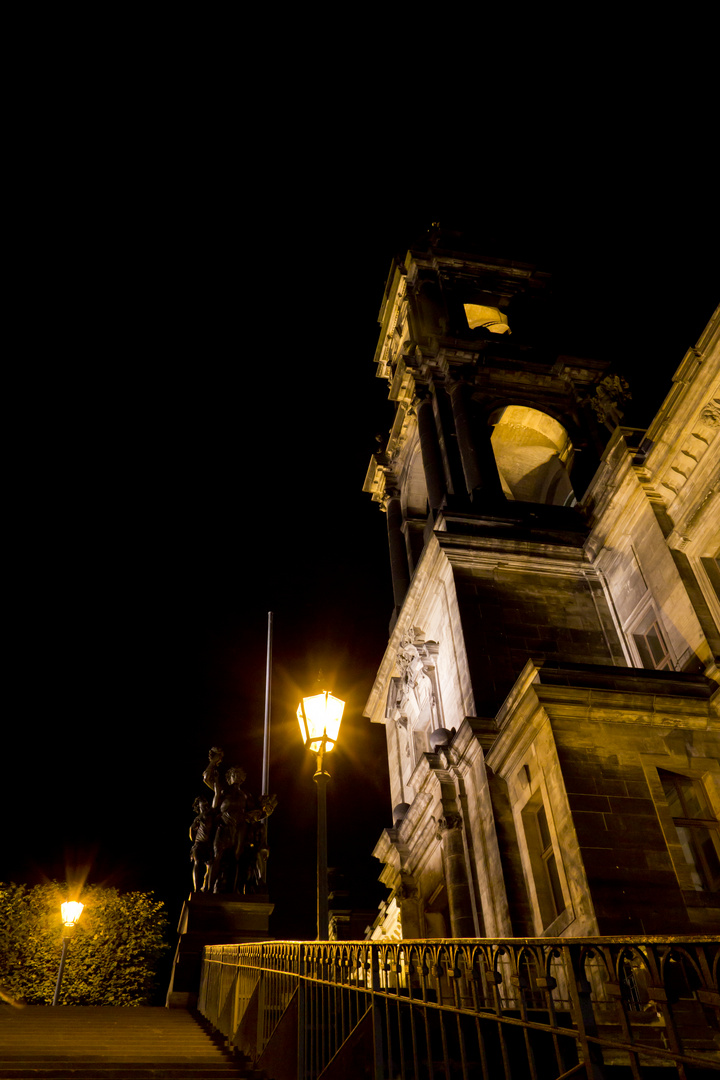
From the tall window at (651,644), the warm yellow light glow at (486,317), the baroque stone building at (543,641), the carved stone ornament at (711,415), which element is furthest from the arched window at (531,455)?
the carved stone ornament at (711,415)

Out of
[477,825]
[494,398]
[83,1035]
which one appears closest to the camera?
[83,1035]

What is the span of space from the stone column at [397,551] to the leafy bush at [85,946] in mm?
25282

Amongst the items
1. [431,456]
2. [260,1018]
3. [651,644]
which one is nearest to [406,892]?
[651,644]

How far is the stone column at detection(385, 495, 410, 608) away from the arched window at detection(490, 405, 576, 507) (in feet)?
15.1

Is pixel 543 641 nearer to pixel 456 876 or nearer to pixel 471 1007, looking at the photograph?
pixel 456 876

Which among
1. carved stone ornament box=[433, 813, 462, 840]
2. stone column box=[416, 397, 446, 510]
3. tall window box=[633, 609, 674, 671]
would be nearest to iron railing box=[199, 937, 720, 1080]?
carved stone ornament box=[433, 813, 462, 840]

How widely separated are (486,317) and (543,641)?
21.2 m

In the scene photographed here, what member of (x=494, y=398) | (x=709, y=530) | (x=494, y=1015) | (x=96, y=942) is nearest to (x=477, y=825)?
(x=709, y=530)

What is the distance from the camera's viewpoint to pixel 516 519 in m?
24.2

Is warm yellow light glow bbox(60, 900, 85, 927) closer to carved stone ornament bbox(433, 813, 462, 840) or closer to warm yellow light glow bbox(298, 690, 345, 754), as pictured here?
carved stone ornament bbox(433, 813, 462, 840)

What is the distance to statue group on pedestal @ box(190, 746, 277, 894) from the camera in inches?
781

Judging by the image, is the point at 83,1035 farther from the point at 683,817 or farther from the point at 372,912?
the point at 372,912

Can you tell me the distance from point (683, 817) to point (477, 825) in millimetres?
4627

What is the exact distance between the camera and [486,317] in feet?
124
